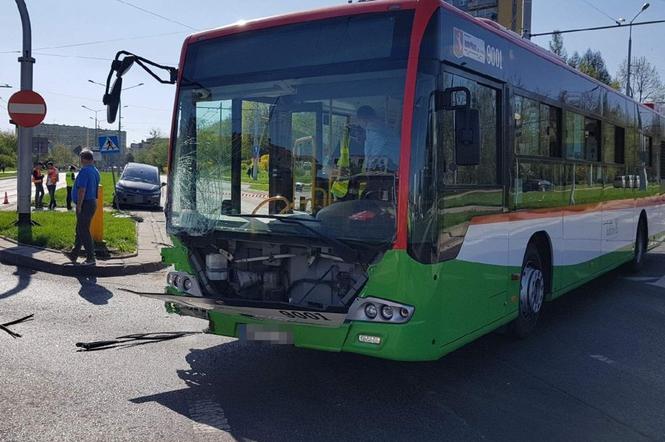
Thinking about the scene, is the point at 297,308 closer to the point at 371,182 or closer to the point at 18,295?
the point at 371,182

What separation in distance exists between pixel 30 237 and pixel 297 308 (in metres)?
9.85

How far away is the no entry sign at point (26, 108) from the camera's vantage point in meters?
12.8

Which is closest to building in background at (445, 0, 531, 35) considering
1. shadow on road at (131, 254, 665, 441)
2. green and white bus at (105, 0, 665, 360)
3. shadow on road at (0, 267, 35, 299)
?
shadow on road at (0, 267, 35, 299)

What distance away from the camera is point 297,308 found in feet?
16.3

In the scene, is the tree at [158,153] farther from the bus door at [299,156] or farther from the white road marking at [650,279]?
the white road marking at [650,279]

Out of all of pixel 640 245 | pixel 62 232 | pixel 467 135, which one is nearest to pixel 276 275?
pixel 467 135

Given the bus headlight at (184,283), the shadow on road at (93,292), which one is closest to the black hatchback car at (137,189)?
the shadow on road at (93,292)

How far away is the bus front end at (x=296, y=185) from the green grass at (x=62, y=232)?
6.81m

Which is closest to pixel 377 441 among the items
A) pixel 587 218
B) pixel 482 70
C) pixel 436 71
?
pixel 436 71

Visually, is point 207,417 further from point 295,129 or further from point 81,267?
point 81,267

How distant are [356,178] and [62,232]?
10151 millimetres

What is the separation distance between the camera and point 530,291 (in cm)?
709

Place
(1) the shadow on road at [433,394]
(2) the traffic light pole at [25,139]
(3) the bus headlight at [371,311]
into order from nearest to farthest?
1. (1) the shadow on road at [433,394]
2. (3) the bus headlight at [371,311]
3. (2) the traffic light pole at [25,139]

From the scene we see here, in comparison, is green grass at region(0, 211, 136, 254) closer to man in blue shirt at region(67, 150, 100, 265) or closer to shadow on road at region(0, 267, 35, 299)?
man in blue shirt at region(67, 150, 100, 265)
